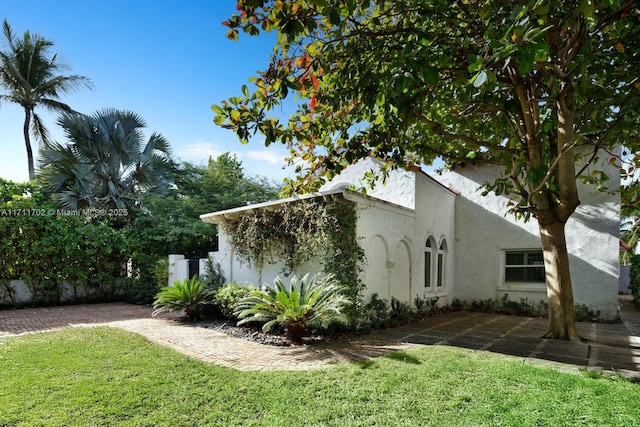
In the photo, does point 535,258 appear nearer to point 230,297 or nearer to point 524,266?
point 524,266

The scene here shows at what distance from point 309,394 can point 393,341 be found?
3.28 meters

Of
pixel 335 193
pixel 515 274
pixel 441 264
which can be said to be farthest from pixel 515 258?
pixel 335 193

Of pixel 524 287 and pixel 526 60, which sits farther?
pixel 524 287

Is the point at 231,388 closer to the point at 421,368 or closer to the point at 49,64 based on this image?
the point at 421,368

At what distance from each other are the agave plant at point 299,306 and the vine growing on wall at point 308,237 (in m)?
0.47

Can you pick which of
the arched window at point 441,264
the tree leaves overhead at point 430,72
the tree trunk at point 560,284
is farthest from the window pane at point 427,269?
the tree trunk at point 560,284

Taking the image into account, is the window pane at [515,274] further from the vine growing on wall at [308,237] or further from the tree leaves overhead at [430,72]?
the vine growing on wall at [308,237]

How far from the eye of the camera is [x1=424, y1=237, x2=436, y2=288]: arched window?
11.3 metres

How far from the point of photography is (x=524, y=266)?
11961 mm

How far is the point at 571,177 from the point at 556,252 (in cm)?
153

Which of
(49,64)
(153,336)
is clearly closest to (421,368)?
(153,336)

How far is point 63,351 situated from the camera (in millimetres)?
5945

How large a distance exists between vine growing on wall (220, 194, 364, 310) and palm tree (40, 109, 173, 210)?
9208 mm

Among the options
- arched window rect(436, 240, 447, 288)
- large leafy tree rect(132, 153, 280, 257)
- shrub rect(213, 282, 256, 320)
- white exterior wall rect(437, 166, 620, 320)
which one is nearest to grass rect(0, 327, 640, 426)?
shrub rect(213, 282, 256, 320)
